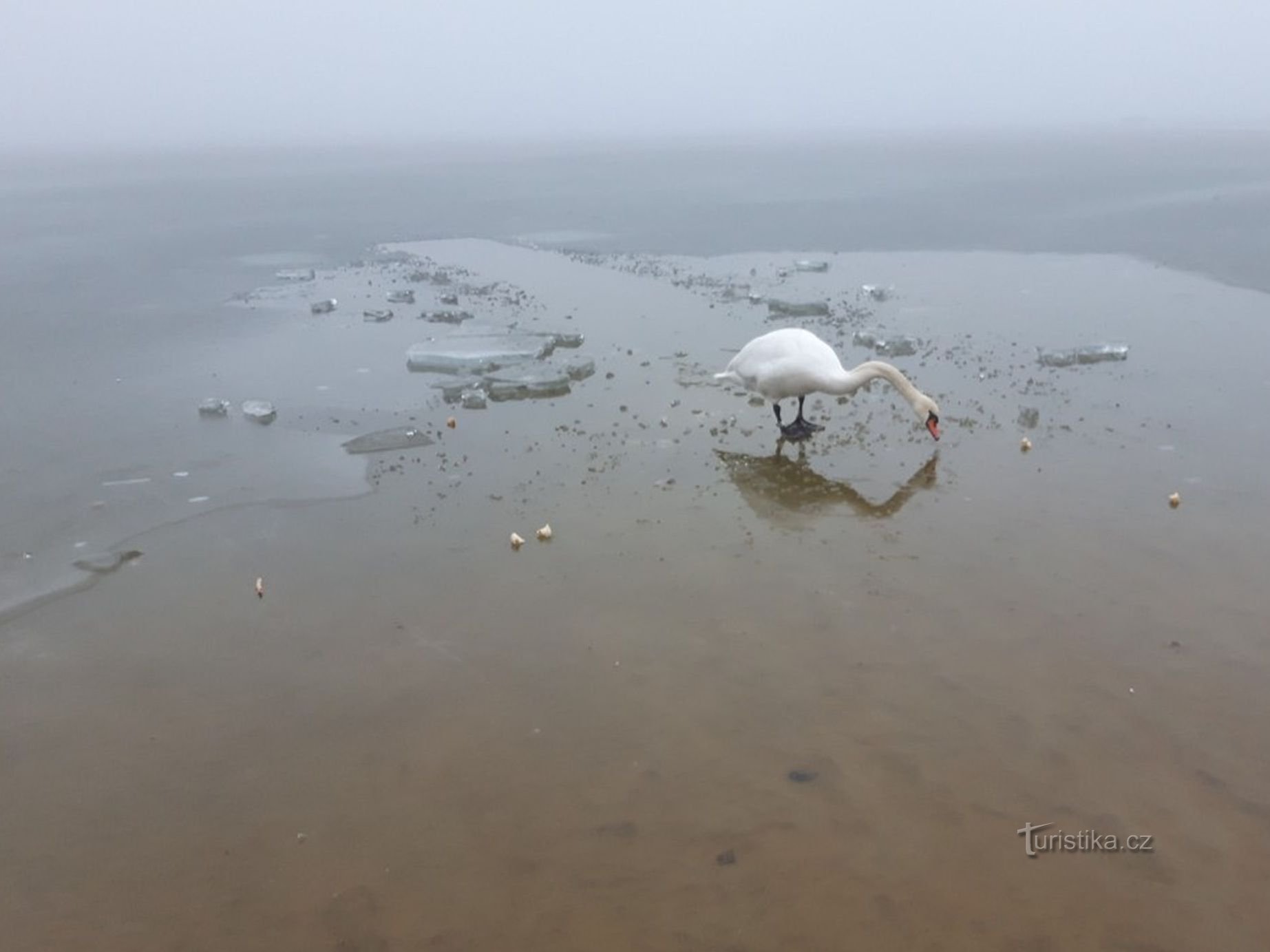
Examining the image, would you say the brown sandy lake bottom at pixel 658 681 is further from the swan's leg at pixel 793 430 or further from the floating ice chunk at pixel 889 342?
the floating ice chunk at pixel 889 342

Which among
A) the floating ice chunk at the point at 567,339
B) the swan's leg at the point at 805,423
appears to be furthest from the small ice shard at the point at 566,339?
the swan's leg at the point at 805,423

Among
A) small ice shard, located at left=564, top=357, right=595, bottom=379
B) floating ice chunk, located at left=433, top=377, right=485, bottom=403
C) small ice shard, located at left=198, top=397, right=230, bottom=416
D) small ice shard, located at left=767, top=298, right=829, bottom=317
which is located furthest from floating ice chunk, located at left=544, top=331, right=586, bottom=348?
small ice shard, located at left=198, top=397, right=230, bottom=416

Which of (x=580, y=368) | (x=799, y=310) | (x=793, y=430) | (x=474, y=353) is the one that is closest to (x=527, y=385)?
(x=580, y=368)

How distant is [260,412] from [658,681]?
849 cm

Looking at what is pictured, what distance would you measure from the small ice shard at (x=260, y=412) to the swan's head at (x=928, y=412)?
330 inches

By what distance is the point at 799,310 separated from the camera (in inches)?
746

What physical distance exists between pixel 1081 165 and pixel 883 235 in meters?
28.8

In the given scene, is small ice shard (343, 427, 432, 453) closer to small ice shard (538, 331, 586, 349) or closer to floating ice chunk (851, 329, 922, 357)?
small ice shard (538, 331, 586, 349)

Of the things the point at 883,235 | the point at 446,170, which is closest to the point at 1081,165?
the point at 883,235

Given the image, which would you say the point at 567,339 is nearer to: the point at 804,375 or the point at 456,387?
the point at 456,387

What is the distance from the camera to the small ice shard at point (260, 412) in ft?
44.9

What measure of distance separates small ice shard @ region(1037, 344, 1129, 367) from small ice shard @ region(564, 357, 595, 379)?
6.66 m

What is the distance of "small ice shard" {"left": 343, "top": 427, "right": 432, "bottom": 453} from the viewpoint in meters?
12.5
